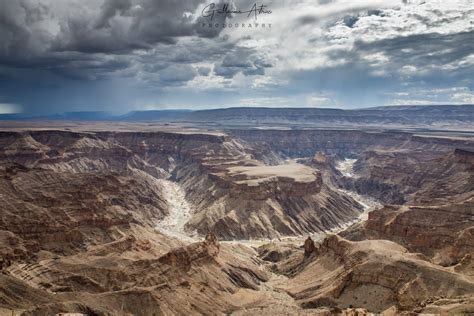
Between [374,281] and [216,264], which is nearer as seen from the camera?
[374,281]

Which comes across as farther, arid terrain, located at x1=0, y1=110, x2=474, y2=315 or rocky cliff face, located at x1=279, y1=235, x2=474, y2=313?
rocky cliff face, located at x1=279, y1=235, x2=474, y2=313

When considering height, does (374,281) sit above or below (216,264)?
above

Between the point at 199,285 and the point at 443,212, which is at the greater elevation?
the point at 443,212

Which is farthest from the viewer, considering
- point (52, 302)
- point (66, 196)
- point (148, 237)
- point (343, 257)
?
point (66, 196)

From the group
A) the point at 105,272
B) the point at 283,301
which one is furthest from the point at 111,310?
the point at 283,301

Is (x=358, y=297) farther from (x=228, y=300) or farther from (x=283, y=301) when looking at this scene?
(x=228, y=300)

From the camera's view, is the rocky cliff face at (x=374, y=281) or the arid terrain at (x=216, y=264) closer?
the arid terrain at (x=216, y=264)

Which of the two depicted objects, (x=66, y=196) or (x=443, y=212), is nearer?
(x=443, y=212)

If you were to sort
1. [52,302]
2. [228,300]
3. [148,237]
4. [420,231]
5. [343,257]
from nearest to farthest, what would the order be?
[52,302] < [228,300] < [343,257] < [420,231] < [148,237]

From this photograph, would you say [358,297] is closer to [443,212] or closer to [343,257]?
[343,257]

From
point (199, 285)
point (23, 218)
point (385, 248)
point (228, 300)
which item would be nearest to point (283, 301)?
point (228, 300)
